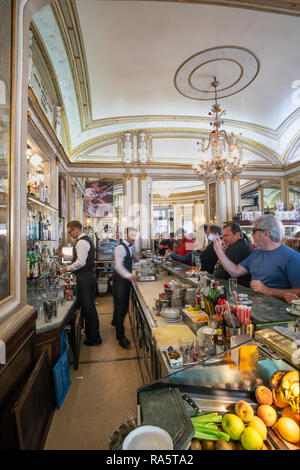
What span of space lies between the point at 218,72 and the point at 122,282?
5384 millimetres

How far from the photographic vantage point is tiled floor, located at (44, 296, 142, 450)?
1.96 m

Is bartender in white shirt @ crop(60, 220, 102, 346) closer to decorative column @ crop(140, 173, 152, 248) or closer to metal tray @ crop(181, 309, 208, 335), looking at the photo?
metal tray @ crop(181, 309, 208, 335)

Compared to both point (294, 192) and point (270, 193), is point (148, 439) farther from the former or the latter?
point (270, 193)

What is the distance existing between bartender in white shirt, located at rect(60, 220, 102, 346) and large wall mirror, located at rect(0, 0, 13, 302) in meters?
2.03

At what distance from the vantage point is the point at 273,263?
7.23 feet

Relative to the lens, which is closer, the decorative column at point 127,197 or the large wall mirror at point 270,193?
the decorative column at point 127,197

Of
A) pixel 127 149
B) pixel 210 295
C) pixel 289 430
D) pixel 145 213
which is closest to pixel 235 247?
pixel 210 295

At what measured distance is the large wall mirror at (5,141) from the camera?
1.46m

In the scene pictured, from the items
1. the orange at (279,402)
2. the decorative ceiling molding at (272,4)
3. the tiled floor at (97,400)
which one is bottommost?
the tiled floor at (97,400)

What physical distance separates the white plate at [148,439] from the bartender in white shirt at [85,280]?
2.89 m

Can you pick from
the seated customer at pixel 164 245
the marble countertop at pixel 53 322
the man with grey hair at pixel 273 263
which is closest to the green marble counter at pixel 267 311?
the man with grey hair at pixel 273 263

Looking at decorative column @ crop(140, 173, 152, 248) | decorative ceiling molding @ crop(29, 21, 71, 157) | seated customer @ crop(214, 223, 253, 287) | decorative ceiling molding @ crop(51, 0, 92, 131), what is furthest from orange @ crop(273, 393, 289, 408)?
decorative column @ crop(140, 173, 152, 248)

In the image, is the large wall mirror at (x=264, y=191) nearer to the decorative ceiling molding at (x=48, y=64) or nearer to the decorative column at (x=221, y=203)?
the decorative column at (x=221, y=203)

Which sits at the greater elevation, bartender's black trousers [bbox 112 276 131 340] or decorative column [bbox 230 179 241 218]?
decorative column [bbox 230 179 241 218]
